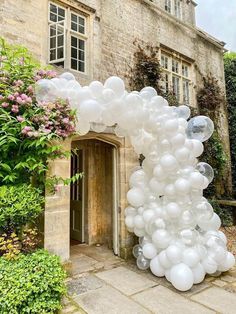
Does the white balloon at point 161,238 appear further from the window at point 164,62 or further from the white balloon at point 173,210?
the window at point 164,62

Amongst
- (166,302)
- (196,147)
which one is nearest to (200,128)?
(196,147)

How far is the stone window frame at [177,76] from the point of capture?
812 cm

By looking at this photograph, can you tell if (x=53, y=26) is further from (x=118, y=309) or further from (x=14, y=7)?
(x=118, y=309)

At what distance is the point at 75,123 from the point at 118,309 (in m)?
2.88

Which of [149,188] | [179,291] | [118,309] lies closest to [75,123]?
[149,188]

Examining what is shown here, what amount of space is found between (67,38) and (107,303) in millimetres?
5550

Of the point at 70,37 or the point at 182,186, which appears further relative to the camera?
the point at 70,37

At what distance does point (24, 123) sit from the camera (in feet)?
11.9

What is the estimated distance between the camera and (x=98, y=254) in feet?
19.6

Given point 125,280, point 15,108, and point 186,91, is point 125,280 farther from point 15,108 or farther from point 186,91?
point 186,91

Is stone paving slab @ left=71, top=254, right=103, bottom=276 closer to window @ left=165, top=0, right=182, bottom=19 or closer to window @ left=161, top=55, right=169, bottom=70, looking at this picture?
window @ left=161, top=55, right=169, bottom=70

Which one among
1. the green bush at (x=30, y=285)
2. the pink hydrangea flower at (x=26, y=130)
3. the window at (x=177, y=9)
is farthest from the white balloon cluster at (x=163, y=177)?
the window at (x=177, y=9)

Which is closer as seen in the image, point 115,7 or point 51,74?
point 51,74

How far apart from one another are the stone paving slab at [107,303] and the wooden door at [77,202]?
306cm
